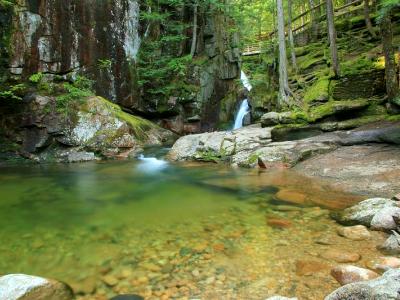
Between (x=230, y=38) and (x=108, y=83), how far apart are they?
8.64 m

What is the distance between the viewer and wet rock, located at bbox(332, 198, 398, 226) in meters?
4.77

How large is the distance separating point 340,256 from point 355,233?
2.47 ft

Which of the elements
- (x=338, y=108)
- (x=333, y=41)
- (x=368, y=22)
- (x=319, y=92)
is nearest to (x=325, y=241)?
(x=338, y=108)

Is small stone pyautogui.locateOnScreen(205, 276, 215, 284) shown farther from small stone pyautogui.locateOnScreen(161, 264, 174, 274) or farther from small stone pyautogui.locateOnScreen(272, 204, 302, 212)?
small stone pyautogui.locateOnScreen(272, 204, 302, 212)

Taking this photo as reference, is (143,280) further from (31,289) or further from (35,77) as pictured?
(35,77)

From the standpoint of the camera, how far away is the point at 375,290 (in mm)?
2234

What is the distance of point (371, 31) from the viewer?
1625cm

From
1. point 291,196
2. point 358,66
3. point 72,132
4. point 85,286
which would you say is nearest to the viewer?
point 85,286

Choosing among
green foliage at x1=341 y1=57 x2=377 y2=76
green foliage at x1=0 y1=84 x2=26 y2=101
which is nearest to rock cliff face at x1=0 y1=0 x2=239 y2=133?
green foliage at x1=0 y1=84 x2=26 y2=101

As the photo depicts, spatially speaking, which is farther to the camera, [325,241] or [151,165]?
[151,165]

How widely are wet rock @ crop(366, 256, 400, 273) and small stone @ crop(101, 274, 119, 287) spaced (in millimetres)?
2631

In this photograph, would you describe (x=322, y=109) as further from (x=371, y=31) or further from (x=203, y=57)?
(x=203, y=57)

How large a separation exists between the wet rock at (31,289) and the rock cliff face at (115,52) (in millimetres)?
13681

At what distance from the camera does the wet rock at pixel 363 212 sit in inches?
188
